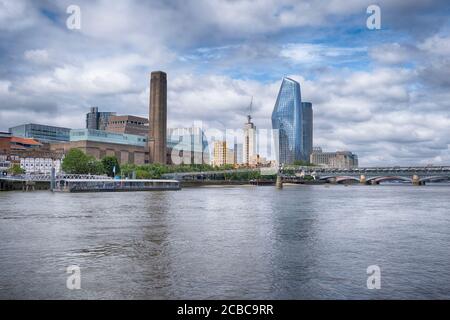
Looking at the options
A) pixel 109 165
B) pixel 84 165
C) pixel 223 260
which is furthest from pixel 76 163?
pixel 223 260

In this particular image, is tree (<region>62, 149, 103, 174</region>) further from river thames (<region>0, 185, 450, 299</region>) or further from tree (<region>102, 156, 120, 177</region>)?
river thames (<region>0, 185, 450, 299</region>)

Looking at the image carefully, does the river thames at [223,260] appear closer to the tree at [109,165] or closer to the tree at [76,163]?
the tree at [76,163]

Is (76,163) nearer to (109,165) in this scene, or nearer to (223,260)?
(109,165)

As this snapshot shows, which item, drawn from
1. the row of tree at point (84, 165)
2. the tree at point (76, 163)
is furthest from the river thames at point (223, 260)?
the row of tree at point (84, 165)

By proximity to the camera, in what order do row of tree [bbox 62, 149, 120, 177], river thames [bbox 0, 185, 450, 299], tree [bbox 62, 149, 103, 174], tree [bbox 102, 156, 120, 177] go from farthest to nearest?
tree [bbox 102, 156, 120, 177]
row of tree [bbox 62, 149, 120, 177]
tree [bbox 62, 149, 103, 174]
river thames [bbox 0, 185, 450, 299]

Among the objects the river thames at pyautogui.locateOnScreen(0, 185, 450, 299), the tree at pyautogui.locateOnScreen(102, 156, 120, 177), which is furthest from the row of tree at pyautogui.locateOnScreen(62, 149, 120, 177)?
the river thames at pyautogui.locateOnScreen(0, 185, 450, 299)

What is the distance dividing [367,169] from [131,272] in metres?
183

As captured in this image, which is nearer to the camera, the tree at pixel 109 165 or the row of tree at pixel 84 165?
the row of tree at pixel 84 165

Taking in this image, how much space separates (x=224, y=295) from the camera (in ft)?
48.9

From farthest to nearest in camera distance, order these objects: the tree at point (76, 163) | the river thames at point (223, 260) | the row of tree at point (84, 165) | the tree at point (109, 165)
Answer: the tree at point (109, 165)
the row of tree at point (84, 165)
the tree at point (76, 163)
the river thames at point (223, 260)

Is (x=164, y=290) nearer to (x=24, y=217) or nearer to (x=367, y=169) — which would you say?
(x=24, y=217)

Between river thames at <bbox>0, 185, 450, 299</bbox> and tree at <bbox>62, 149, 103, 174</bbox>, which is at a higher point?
tree at <bbox>62, 149, 103, 174</bbox>

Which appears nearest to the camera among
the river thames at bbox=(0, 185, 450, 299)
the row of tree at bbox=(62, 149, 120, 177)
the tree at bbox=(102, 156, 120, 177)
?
the river thames at bbox=(0, 185, 450, 299)
